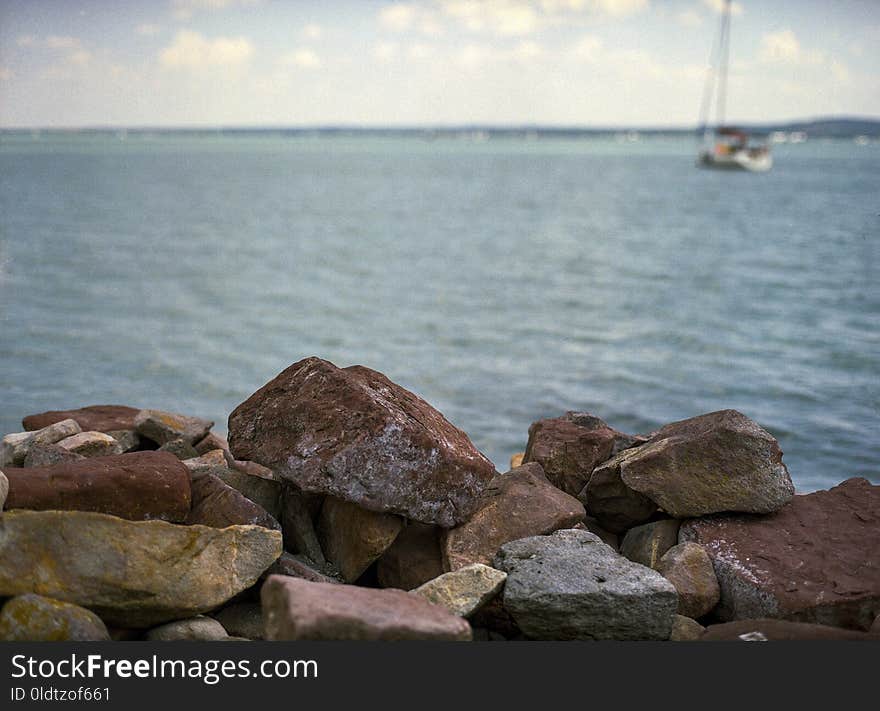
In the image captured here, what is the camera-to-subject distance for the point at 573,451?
5758mm

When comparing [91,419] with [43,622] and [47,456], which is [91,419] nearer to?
[47,456]

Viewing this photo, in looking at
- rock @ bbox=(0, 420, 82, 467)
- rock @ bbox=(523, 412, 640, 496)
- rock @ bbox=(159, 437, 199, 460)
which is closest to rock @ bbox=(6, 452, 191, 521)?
rock @ bbox=(0, 420, 82, 467)

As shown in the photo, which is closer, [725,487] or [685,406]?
[725,487]

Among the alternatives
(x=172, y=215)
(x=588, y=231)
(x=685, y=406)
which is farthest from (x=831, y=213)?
(x=685, y=406)

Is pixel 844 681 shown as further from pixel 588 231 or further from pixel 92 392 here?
pixel 588 231

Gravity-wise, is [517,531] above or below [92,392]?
above

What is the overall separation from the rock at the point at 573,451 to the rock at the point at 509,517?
34cm

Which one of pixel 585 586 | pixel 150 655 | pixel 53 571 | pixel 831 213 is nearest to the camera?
pixel 150 655

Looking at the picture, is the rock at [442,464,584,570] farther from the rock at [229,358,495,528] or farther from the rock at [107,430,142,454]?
the rock at [107,430,142,454]

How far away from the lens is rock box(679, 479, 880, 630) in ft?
15.0

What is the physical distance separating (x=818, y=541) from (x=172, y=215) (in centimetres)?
3859

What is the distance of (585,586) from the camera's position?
14.0ft

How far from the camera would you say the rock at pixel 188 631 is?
4074 millimetres

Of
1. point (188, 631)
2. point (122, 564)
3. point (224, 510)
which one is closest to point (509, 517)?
point (224, 510)
